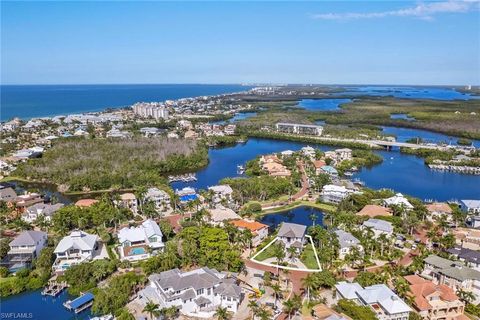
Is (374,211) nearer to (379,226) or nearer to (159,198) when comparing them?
(379,226)

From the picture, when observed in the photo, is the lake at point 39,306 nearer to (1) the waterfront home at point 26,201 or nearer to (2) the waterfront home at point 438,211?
(1) the waterfront home at point 26,201

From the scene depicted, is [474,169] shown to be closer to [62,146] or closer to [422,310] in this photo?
[422,310]

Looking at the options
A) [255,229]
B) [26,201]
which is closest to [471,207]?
[255,229]

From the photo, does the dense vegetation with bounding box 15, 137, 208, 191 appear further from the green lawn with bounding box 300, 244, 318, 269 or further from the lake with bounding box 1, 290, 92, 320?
the green lawn with bounding box 300, 244, 318, 269

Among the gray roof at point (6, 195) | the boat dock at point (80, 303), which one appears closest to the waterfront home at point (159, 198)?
the gray roof at point (6, 195)

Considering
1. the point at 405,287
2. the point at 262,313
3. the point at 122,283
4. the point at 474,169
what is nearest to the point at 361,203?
the point at 405,287
